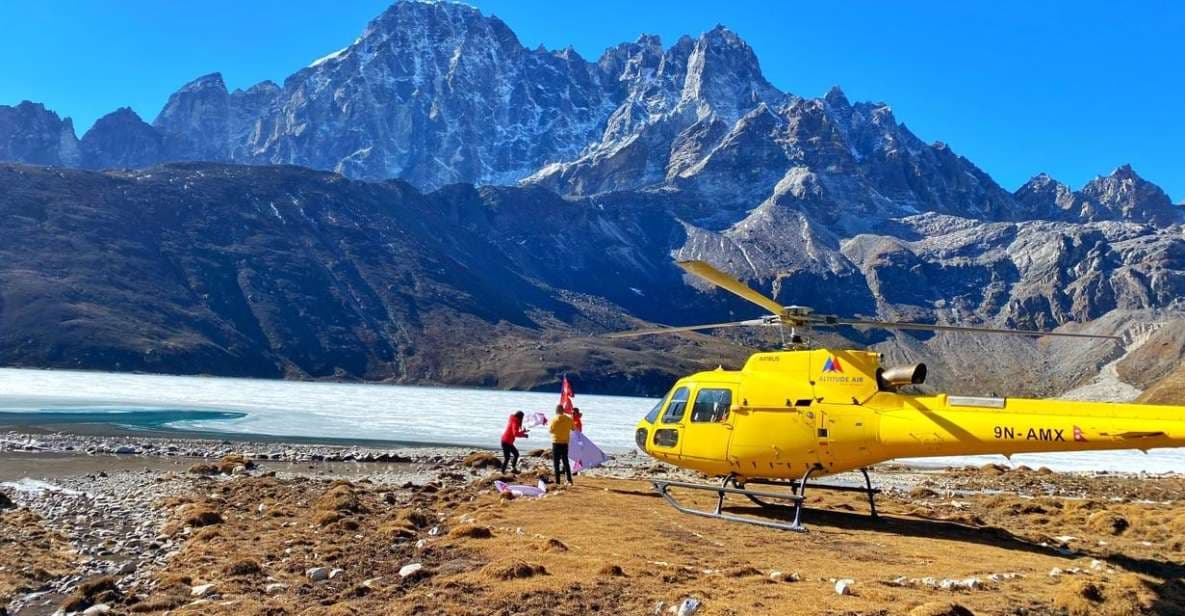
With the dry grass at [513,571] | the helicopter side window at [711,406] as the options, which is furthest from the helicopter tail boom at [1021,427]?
the dry grass at [513,571]

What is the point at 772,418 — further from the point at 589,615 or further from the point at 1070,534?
the point at 589,615

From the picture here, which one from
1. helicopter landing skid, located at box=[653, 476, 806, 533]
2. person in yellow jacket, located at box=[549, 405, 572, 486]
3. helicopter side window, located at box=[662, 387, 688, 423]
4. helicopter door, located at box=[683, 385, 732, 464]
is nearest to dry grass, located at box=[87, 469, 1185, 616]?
helicopter landing skid, located at box=[653, 476, 806, 533]

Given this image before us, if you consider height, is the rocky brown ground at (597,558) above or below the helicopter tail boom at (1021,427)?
below

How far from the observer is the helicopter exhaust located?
44.9 ft

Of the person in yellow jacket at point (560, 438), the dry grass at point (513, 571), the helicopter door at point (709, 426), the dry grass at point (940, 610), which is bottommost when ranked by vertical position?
the dry grass at point (513, 571)

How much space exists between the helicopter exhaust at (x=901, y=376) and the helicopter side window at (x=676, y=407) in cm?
396

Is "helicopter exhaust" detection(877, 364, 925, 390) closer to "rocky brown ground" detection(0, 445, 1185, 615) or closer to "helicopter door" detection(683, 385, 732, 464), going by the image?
Answer: "rocky brown ground" detection(0, 445, 1185, 615)

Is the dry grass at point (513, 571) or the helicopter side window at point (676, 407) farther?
the helicopter side window at point (676, 407)

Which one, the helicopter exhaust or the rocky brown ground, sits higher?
the helicopter exhaust

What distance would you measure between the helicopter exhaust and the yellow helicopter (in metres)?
0.02

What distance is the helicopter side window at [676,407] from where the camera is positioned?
1631cm

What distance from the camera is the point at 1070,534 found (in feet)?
50.2

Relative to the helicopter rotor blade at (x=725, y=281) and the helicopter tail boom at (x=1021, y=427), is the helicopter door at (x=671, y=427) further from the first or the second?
the helicopter tail boom at (x=1021, y=427)

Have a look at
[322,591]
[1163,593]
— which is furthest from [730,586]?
[1163,593]
